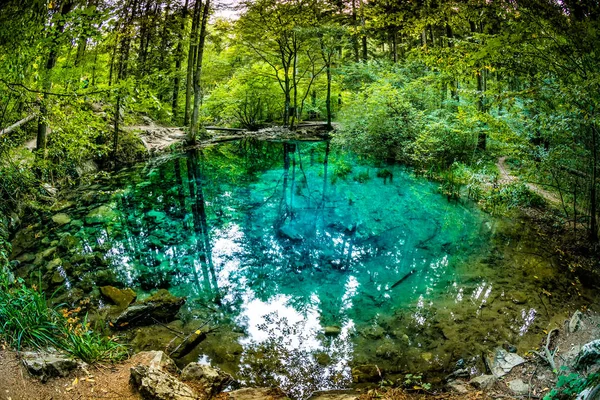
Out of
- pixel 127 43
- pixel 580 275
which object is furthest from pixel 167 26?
pixel 580 275

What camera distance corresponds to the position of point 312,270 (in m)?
6.73

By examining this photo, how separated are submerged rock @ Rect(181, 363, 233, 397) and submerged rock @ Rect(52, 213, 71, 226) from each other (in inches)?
268

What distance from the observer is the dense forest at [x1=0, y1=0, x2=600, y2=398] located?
190 inches

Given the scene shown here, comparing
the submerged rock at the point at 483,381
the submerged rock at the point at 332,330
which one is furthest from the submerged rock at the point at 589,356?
the submerged rock at the point at 332,330

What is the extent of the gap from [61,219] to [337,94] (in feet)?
68.1

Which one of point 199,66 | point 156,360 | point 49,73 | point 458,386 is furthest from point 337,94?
point 156,360

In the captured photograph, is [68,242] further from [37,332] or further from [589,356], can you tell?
[589,356]

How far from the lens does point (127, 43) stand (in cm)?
1328

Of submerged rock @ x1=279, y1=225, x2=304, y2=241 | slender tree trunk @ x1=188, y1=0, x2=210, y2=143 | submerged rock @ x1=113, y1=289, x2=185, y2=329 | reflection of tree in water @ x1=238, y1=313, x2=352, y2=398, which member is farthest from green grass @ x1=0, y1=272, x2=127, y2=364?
slender tree trunk @ x1=188, y1=0, x2=210, y2=143

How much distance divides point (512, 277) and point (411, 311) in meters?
2.47

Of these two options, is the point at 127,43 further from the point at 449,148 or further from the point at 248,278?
the point at 449,148

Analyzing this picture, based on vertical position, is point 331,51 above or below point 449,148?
above

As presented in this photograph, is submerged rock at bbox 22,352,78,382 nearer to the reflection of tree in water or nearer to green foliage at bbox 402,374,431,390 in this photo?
the reflection of tree in water

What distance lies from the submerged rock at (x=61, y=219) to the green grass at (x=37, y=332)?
16.9ft
